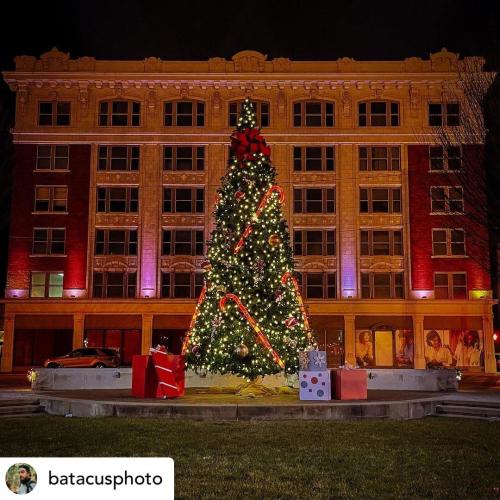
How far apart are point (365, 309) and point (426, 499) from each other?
3707cm

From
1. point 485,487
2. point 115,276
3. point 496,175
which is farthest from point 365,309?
point 485,487

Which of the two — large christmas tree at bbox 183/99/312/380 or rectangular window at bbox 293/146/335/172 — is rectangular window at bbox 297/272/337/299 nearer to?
rectangular window at bbox 293/146/335/172

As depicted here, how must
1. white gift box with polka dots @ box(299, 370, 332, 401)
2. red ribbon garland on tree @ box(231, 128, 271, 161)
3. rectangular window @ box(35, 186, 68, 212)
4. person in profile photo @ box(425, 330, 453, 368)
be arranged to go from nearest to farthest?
white gift box with polka dots @ box(299, 370, 332, 401)
red ribbon garland on tree @ box(231, 128, 271, 161)
person in profile photo @ box(425, 330, 453, 368)
rectangular window @ box(35, 186, 68, 212)

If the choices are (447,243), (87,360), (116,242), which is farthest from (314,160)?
(87,360)

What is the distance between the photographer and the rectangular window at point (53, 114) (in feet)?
155

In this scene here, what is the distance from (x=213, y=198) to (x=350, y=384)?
29063 mm

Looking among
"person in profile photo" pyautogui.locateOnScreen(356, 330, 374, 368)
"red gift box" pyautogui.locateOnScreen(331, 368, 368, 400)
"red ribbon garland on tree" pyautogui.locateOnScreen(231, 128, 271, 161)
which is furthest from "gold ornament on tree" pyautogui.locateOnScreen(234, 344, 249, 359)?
"person in profile photo" pyautogui.locateOnScreen(356, 330, 374, 368)

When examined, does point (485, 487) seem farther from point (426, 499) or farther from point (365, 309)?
point (365, 309)

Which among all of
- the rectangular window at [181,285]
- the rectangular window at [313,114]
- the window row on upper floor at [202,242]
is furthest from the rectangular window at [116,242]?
the rectangular window at [313,114]

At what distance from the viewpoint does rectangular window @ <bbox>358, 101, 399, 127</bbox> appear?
156 feet

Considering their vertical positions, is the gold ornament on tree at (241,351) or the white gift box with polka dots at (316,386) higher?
the gold ornament on tree at (241,351)

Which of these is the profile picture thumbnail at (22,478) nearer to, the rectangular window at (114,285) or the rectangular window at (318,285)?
the rectangular window at (318,285)

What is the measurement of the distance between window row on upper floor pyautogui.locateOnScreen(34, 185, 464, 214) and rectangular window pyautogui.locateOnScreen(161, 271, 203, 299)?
4.22 metres

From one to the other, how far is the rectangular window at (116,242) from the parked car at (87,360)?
9965mm
